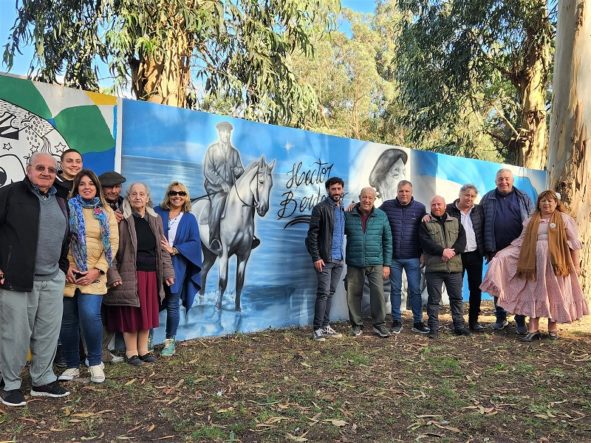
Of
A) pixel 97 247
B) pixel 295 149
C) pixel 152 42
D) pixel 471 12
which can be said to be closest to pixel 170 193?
pixel 97 247

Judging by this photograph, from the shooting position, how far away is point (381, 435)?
3.53m

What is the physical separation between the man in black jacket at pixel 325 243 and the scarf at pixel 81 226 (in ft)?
7.71

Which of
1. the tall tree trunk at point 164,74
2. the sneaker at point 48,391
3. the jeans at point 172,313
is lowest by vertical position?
the sneaker at point 48,391

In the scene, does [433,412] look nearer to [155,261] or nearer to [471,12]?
[155,261]

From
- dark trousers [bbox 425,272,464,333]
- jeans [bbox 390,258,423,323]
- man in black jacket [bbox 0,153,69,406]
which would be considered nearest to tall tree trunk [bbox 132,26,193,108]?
jeans [bbox 390,258,423,323]

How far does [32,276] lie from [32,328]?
0.41m

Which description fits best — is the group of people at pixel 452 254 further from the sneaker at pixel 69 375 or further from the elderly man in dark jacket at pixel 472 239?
the sneaker at pixel 69 375

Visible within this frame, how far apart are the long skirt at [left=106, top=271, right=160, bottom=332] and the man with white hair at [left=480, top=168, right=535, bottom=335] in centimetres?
392

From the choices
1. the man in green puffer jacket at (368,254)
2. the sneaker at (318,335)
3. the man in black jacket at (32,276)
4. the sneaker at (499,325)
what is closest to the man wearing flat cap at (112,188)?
the man in black jacket at (32,276)

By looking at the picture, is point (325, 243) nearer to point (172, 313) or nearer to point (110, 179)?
point (172, 313)

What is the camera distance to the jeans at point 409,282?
6500mm

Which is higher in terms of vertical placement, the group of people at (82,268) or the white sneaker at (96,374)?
the group of people at (82,268)

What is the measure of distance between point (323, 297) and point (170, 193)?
2.00 metres

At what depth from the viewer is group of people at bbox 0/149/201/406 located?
3797 mm
